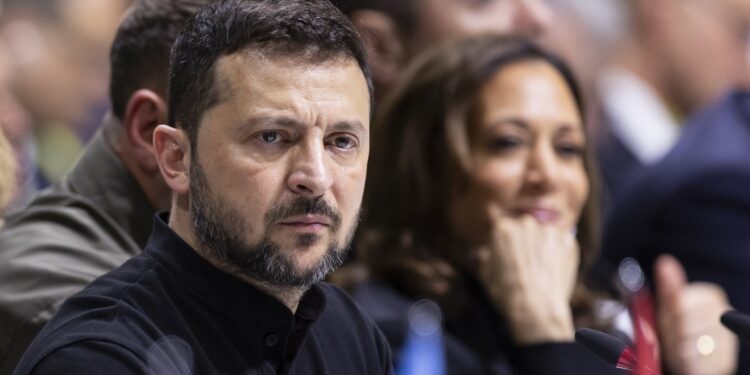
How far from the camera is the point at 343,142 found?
1.32 metres

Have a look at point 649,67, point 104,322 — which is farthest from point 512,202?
point 649,67

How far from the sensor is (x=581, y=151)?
2680 mm

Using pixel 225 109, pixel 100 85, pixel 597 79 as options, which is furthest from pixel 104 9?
pixel 225 109

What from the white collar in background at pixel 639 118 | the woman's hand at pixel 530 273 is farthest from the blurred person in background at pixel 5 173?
the white collar in background at pixel 639 118

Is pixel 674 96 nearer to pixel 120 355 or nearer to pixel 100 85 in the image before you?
pixel 100 85

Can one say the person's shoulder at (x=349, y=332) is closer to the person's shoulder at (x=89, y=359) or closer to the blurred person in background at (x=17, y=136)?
the person's shoulder at (x=89, y=359)

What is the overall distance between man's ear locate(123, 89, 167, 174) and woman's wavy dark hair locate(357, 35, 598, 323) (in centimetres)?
100

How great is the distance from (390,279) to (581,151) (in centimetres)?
46

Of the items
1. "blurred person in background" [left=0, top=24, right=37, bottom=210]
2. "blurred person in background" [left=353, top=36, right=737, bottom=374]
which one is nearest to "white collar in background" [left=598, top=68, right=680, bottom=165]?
"blurred person in background" [left=353, top=36, right=737, bottom=374]

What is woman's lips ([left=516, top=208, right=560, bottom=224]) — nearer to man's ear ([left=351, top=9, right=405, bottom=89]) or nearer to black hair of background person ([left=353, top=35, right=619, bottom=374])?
black hair of background person ([left=353, top=35, right=619, bottom=374])

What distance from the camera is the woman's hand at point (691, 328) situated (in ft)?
8.94

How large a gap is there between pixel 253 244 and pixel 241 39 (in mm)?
197

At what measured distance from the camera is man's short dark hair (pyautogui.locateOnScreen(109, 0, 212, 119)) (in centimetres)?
172

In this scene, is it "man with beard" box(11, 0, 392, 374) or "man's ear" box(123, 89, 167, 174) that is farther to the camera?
"man's ear" box(123, 89, 167, 174)
